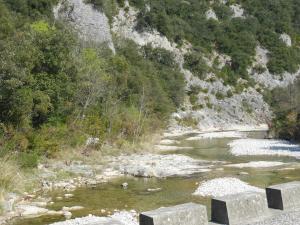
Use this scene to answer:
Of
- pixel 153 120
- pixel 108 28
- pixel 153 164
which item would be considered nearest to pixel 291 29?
pixel 108 28

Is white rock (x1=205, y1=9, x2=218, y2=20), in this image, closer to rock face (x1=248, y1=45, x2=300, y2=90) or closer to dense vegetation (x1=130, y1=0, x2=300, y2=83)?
dense vegetation (x1=130, y1=0, x2=300, y2=83)

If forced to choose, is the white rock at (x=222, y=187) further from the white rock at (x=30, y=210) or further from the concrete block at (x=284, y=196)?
the concrete block at (x=284, y=196)

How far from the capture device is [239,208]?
8.92 metres

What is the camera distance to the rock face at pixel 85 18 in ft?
220

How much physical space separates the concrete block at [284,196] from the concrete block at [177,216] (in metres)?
1.90

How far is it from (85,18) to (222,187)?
53.6m

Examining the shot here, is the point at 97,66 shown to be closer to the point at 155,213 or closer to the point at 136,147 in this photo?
the point at 136,147

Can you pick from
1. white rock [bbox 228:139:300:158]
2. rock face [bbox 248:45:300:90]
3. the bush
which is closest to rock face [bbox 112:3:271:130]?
the bush

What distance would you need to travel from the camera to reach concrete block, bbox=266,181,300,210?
31.3 ft

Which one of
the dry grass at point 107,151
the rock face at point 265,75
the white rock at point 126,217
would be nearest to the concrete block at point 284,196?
the white rock at point 126,217

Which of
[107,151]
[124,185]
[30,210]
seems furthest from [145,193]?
[107,151]

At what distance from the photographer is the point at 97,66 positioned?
38.6 metres

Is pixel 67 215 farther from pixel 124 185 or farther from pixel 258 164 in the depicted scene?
pixel 258 164

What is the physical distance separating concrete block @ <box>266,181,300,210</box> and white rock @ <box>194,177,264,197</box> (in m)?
9.76
